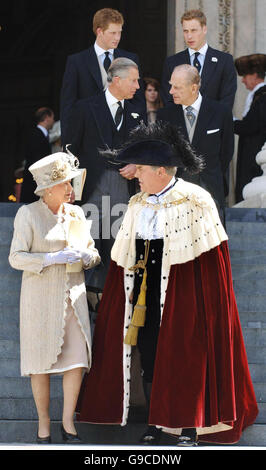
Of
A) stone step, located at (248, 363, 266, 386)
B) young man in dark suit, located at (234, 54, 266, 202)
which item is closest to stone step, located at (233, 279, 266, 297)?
stone step, located at (248, 363, 266, 386)

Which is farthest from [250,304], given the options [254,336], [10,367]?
[10,367]

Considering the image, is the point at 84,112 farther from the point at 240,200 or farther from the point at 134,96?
the point at 240,200

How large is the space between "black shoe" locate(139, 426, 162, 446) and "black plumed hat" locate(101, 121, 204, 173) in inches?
63.0

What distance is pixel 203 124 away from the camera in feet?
33.2

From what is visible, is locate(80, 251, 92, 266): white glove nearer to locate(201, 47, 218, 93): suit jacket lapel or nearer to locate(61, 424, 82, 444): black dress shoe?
locate(61, 424, 82, 444): black dress shoe

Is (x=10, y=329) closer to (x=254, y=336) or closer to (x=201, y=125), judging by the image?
(x=254, y=336)

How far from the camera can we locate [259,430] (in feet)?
28.2

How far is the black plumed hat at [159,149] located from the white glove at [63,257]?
2.14 ft

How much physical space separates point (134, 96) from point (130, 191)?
3.03ft

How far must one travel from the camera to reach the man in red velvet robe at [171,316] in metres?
8.18

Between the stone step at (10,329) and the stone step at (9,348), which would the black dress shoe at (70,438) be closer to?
the stone step at (9,348)

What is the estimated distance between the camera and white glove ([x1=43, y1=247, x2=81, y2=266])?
835 centimetres
